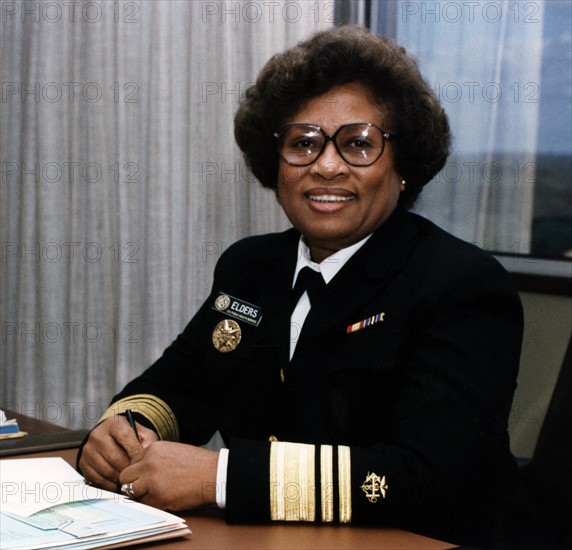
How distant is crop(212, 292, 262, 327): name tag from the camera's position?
1.75 metres

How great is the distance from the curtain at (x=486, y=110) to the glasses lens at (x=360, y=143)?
0.52 metres

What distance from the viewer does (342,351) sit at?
155 cm

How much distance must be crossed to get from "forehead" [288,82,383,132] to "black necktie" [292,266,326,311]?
0.28 m

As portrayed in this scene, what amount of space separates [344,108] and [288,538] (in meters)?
0.84

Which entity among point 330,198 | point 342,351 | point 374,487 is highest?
point 330,198

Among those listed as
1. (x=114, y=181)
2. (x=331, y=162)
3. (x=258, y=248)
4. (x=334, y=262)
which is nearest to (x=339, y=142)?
(x=331, y=162)

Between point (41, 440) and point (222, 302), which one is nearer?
point (41, 440)

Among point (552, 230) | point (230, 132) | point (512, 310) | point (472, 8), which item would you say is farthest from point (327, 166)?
point (230, 132)

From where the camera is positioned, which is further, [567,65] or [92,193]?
[92,193]

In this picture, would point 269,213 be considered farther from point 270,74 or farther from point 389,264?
point 389,264

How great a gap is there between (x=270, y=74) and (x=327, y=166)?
273mm

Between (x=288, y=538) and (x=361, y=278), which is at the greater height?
(x=361, y=278)

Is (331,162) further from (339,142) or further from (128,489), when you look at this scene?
(128,489)

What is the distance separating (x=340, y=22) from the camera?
2684 mm
